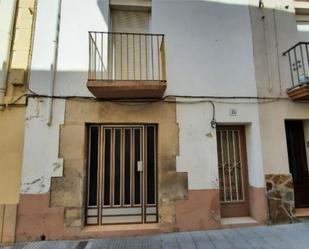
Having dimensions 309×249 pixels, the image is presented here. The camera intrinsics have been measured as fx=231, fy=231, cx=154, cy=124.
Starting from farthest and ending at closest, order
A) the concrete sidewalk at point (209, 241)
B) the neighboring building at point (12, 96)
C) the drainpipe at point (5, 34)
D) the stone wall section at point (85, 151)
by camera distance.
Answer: the drainpipe at point (5, 34)
the stone wall section at point (85, 151)
the neighboring building at point (12, 96)
the concrete sidewalk at point (209, 241)

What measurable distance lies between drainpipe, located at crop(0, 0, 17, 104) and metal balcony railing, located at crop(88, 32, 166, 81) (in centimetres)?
162

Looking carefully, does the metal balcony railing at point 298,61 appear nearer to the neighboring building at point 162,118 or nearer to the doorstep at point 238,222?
the neighboring building at point 162,118

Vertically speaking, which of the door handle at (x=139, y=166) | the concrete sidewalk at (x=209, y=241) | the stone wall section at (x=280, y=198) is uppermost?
the door handle at (x=139, y=166)

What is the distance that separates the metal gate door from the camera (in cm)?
464

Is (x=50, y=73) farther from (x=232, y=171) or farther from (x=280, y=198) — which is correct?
(x=280, y=198)

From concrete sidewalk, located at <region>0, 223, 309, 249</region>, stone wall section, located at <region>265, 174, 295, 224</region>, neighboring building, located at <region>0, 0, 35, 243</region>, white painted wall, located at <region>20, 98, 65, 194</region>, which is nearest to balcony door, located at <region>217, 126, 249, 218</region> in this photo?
stone wall section, located at <region>265, 174, 295, 224</region>

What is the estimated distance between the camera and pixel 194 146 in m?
4.75

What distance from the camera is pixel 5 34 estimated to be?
15.4ft

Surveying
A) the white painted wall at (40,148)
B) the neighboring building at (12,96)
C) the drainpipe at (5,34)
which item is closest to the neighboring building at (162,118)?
the white painted wall at (40,148)

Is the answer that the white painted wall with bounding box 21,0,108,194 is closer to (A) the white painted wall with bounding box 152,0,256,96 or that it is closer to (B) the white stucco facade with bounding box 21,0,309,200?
(B) the white stucco facade with bounding box 21,0,309,200

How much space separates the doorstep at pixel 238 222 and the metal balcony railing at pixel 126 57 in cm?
323

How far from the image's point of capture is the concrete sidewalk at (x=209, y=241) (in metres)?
3.83

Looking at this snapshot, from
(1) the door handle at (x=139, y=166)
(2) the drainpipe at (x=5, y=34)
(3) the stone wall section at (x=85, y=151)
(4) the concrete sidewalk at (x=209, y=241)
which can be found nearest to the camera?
(4) the concrete sidewalk at (x=209, y=241)

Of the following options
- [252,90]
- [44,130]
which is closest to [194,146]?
[252,90]
